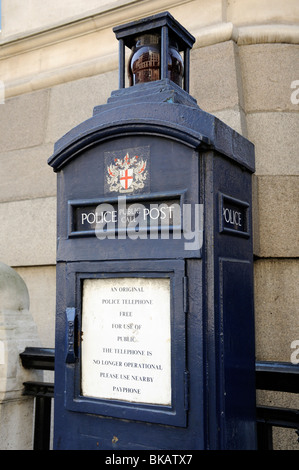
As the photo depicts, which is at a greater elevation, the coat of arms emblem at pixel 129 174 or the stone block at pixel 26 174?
the stone block at pixel 26 174

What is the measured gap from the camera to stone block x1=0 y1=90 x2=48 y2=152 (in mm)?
5219

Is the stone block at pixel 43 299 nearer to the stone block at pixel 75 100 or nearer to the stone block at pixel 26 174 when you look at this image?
the stone block at pixel 26 174

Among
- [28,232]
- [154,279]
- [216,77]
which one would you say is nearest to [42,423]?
[154,279]

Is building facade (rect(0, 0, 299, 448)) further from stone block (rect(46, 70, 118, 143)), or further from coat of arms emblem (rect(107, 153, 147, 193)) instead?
coat of arms emblem (rect(107, 153, 147, 193))

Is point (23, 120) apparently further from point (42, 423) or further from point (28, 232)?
point (42, 423)

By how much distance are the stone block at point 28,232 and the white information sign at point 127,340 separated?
2768mm

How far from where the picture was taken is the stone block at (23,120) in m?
5.22

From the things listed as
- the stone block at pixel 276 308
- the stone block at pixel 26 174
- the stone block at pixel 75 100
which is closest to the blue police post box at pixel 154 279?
the stone block at pixel 276 308

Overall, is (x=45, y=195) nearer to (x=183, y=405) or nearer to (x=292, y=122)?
(x=292, y=122)

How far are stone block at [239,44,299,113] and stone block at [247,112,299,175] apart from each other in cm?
11

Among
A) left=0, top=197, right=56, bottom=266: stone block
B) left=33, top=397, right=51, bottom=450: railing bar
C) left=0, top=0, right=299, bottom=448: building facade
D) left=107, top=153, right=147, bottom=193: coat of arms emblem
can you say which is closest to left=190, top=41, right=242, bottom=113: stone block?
left=0, top=0, right=299, bottom=448: building facade

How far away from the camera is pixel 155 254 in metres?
1.93

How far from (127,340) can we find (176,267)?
0.42m

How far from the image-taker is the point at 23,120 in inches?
211
